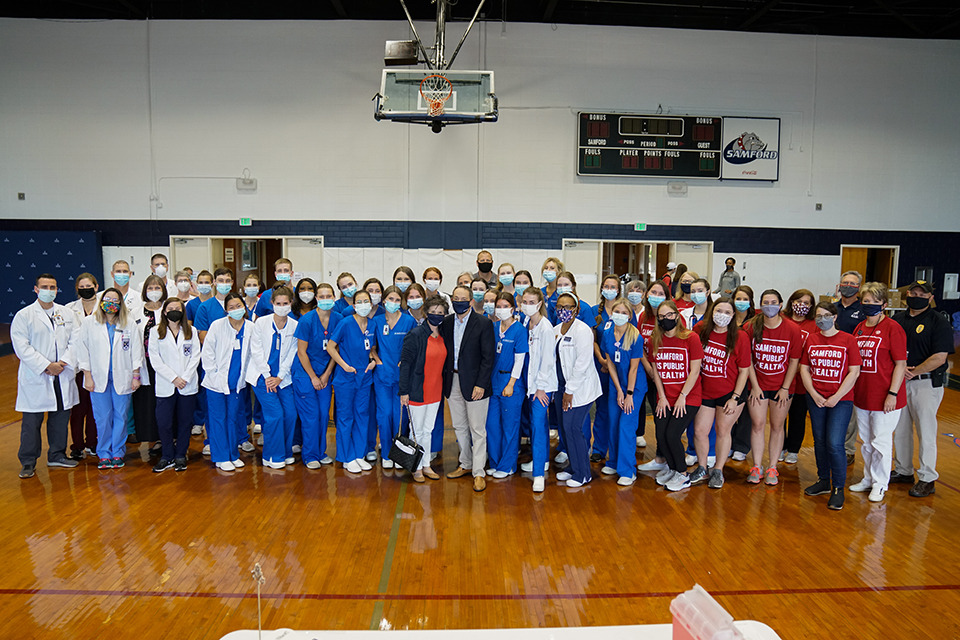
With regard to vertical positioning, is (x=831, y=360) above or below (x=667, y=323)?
below

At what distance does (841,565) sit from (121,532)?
5.21m

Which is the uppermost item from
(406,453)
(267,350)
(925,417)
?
(267,350)

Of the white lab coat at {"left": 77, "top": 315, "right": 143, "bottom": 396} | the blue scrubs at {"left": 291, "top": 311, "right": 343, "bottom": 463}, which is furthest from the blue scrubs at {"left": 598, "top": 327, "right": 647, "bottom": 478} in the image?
the white lab coat at {"left": 77, "top": 315, "right": 143, "bottom": 396}

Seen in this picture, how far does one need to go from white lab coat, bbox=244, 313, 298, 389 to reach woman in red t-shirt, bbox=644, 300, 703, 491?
3401mm

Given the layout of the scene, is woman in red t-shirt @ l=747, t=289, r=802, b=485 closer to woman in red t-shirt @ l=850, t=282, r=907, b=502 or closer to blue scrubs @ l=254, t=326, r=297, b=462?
woman in red t-shirt @ l=850, t=282, r=907, b=502

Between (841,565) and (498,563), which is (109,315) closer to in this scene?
(498,563)

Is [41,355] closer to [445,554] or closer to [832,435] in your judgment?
[445,554]

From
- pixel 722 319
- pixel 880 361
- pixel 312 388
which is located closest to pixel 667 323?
pixel 722 319

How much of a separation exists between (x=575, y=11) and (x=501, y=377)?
10539 mm

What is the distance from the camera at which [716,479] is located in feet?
17.4

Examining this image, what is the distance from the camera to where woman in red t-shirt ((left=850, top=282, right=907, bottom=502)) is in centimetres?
487

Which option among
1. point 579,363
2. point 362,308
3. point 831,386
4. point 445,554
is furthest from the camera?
point 362,308

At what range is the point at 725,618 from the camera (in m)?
1.61

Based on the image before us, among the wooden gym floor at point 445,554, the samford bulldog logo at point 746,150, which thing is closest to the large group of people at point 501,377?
the wooden gym floor at point 445,554
